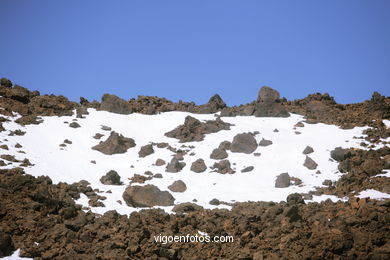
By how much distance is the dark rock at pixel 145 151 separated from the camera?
26.5 meters

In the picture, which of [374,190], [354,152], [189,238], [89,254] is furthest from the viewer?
[354,152]

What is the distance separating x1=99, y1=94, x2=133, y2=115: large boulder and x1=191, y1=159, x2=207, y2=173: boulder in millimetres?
12517

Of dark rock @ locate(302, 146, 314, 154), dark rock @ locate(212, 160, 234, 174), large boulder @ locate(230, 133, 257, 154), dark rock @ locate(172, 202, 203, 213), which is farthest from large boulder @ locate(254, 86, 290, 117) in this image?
dark rock @ locate(172, 202, 203, 213)

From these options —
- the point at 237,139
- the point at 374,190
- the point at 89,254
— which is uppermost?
the point at 237,139

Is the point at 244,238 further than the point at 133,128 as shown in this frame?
No

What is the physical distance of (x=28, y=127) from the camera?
90.8 ft

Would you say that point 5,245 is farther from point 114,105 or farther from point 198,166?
point 114,105

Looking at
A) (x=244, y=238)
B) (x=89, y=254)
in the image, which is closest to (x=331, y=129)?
(x=244, y=238)

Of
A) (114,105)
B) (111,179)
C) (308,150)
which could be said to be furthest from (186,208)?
(114,105)

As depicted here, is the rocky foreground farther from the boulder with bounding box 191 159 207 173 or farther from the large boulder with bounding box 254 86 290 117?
the large boulder with bounding box 254 86 290 117

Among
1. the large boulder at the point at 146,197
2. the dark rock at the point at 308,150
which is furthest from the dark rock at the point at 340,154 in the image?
the large boulder at the point at 146,197

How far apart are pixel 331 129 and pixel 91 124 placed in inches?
822

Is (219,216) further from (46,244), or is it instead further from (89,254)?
(46,244)

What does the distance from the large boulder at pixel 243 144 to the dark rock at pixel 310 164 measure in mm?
4330
